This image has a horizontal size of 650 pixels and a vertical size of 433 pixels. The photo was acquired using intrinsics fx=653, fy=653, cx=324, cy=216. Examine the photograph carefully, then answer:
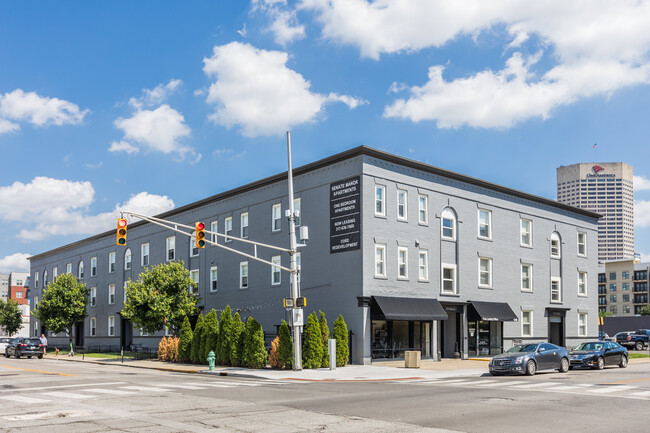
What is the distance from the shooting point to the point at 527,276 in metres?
44.7

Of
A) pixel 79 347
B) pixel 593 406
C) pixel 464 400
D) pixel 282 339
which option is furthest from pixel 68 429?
pixel 79 347

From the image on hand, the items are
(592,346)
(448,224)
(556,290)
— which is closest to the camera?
(592,346)

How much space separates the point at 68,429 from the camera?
1242 centimetres

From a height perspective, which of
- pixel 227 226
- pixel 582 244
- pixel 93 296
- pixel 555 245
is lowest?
pixel 93 296

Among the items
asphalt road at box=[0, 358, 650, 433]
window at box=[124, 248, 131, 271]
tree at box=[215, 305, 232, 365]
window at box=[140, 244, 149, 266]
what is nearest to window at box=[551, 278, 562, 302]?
asphalt road at box=[0, 358, 650, 433]

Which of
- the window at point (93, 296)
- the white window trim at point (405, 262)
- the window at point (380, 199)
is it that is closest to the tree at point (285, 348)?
the white window trim at point (405, 262)

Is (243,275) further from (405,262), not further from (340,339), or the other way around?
(340,339)

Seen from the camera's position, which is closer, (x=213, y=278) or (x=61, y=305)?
(x=213, y=278)

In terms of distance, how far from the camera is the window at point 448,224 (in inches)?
1542

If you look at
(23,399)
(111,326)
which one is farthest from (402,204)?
(111,326)

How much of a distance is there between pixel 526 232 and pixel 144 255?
1223 inches

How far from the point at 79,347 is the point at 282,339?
4083cm

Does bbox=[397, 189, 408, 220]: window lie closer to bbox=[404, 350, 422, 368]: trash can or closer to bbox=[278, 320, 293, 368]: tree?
bbox=[404, 350, 422, 368]: trash can

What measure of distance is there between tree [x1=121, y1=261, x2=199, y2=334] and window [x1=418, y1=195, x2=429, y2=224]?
16.2m
